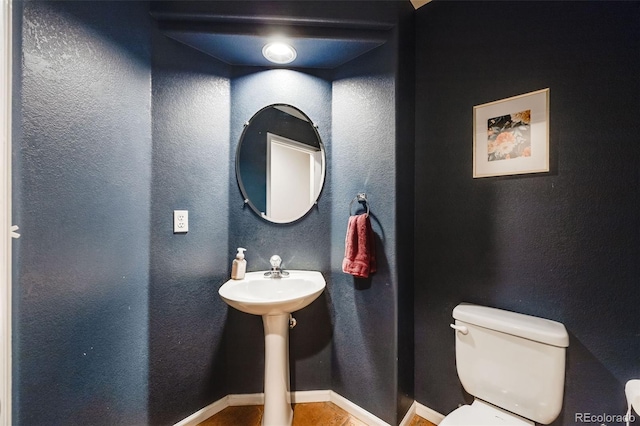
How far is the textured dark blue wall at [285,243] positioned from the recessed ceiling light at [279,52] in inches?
3.1

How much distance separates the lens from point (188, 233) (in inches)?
50.5

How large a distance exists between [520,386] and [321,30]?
1855 millimetres

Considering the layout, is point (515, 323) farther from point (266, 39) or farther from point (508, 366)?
point (266, 39)

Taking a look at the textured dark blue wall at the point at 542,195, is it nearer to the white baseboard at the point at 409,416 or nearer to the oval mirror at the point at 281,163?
the white baseboard at the point at 409,416

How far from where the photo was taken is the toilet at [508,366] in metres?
0.93

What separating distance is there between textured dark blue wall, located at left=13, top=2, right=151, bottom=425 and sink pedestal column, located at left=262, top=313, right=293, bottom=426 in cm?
57

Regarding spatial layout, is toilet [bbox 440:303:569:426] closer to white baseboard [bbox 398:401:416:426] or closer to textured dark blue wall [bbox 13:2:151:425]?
white baseboard [bbox 398:401:416:426]

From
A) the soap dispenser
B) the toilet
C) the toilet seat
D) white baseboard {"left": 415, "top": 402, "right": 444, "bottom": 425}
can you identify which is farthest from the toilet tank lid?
the soap dispenser

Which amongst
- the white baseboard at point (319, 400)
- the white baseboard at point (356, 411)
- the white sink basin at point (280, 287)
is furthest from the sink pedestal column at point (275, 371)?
the white baseboard at point (356, 411)

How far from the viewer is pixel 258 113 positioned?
1471 millimetres

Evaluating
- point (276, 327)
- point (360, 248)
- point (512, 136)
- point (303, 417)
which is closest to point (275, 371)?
point (276, 327)

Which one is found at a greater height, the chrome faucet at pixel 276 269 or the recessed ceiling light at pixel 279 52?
the recessed ceiling light at pixel 279 52

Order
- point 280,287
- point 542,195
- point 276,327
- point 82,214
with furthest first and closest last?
point 280,287, point 276,327, point 542,195, point 82,214

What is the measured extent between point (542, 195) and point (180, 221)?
172 centimetres
